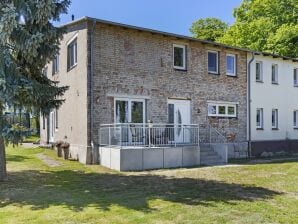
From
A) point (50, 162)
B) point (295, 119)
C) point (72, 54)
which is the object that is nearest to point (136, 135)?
point (50, 162)

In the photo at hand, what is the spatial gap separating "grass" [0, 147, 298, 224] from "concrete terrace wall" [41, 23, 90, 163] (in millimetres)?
2821

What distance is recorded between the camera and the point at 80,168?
51.0ft

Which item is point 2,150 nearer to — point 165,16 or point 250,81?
point 250,81

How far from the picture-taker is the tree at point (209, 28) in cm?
4768

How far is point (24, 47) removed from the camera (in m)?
11.3

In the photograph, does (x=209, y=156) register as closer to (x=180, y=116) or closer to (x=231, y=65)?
(x=180, y=116)

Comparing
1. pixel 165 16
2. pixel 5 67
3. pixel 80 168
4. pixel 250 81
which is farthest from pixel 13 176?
pixel 165 16

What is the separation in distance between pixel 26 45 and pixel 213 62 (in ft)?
42.7

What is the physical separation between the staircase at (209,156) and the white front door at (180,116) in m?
1.02

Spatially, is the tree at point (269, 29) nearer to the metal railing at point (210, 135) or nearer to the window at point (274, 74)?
the window at point (274, 74)

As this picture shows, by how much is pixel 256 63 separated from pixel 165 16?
16.4 m

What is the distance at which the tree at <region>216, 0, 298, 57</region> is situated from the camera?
33.3m

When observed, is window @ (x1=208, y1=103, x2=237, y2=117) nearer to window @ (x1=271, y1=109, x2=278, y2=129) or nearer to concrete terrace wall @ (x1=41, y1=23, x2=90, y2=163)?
window @ (x1=271, y1=109, x2=278, y2=129)

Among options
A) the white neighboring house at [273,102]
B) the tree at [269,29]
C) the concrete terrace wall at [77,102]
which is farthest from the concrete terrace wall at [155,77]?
the tree at [269,29]
